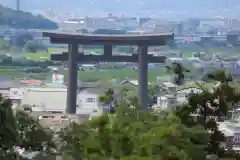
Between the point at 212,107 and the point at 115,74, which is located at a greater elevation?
the point at 115,74

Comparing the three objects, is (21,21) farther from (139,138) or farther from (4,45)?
(139,138)

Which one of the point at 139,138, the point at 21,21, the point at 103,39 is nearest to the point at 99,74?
the point at 21,21

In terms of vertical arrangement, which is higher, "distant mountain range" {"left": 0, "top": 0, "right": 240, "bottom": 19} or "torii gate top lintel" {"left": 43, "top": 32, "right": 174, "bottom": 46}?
"distant mountain range" {"left": 0, "top": 0, "right": 240, "bottom": 19}

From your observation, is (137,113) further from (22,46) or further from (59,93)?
(22,46)

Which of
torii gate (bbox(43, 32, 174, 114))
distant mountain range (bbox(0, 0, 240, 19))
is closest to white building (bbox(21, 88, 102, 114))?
torii gate (bbox(43, 32, 174, 114))

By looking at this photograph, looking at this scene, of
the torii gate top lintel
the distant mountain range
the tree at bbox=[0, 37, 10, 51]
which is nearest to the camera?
the torii gate top lintel

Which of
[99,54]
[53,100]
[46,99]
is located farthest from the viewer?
[53,100]

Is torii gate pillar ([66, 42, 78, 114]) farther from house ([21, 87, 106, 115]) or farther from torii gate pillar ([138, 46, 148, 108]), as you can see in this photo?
torii gate pillar ([138, 46, 148, 108])

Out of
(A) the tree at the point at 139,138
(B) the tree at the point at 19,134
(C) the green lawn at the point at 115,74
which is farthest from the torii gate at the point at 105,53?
(A) the tree at the point at 139,138

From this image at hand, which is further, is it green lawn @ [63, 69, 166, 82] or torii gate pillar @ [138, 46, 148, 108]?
green lawn @ [63, 69, 166, 82]
